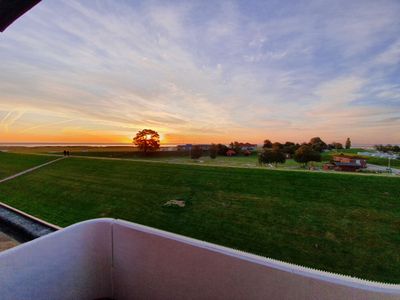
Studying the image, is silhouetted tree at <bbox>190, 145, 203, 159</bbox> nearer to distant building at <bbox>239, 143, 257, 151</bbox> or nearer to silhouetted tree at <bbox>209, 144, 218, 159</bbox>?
silhouetted tree at <bbox>209, 144, 218, 159</bbox>

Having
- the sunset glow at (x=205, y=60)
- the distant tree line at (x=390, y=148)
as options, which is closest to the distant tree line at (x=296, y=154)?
the distant tree line at (x=390, y=148)

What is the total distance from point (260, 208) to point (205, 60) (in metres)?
3.76

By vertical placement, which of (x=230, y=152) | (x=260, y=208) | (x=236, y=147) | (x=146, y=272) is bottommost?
(x=260, y=208)

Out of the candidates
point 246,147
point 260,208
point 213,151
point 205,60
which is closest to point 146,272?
point 260,208

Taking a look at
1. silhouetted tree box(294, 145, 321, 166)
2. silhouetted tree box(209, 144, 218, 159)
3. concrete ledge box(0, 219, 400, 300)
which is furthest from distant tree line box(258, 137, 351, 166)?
concrete ledge box(0, 219, 400, 300)

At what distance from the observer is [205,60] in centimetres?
539

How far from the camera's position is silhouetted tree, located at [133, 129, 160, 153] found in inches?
958

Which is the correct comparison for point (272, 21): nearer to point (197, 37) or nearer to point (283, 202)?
point (197, 37)

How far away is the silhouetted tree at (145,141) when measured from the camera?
79.8 feet

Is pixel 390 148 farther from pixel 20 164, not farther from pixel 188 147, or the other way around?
pixel 20 164

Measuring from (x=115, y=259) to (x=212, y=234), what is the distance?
312cm

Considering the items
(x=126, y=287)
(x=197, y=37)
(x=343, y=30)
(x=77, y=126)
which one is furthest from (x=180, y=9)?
(x=77, y=126)

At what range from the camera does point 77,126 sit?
1117 centimetres

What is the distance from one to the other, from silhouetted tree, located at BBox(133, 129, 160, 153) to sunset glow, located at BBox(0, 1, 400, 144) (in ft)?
48.9
